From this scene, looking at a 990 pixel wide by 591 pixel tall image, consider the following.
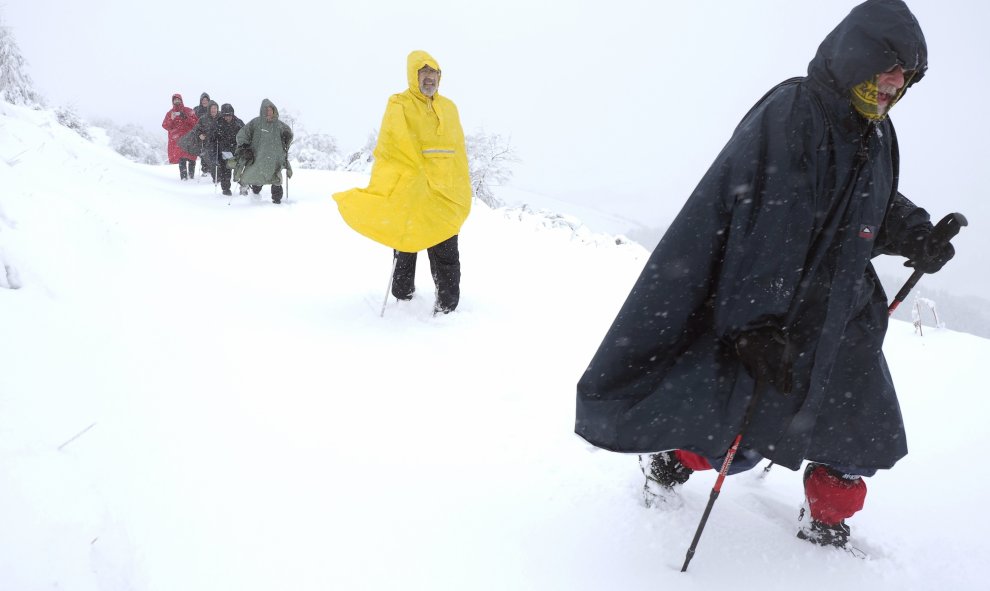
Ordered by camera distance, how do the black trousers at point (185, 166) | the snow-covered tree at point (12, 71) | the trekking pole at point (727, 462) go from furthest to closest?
the snow-covered tree at point (12, 71), the black trousers at point (185, 166), the trekking pole at point (727, 462)

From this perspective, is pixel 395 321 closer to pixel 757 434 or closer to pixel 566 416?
pixel 566 416

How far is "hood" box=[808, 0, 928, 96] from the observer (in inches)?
68.6

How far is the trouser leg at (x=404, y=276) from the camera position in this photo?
4875 millimetres

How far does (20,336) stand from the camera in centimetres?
229

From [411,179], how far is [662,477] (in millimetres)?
3055

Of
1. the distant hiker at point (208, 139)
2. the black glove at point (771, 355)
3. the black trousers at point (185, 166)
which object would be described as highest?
the black glove at point (771, 355)

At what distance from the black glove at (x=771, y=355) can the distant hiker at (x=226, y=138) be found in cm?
1134

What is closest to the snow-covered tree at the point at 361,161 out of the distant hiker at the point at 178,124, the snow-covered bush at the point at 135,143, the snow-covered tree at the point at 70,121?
the distant hiker at the point at 178,124

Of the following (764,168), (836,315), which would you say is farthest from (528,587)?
(764,168)

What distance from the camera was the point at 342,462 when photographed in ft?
8.25

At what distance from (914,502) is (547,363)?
2.20 meters

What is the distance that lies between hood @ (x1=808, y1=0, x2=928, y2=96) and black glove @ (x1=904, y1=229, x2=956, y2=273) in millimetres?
611

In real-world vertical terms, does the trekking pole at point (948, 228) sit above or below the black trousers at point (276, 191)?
above

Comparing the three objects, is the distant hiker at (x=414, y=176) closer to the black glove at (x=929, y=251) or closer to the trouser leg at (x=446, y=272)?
the trouser leg at (x=446, y=272)
